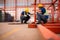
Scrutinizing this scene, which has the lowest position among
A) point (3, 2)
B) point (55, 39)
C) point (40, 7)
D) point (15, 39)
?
point (15, 39)

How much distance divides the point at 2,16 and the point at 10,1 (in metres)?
3.36

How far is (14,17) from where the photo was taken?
1620 centimetres

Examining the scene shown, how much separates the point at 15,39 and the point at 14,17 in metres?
11.7

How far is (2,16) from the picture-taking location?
15.0 m

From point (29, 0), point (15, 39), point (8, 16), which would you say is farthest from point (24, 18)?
point (15, 39)

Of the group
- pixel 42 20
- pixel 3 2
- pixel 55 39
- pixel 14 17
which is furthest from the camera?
pixel 3 2

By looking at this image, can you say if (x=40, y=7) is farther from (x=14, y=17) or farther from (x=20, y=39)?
(x=14, y=17)

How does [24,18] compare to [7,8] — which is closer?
[24,18]

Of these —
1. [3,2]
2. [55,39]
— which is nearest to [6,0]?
[3,2]

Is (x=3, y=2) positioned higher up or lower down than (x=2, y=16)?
higher up

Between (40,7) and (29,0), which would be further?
(29,0)

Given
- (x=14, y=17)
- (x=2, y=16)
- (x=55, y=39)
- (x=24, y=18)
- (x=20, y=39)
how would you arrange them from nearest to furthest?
(x=55, y=39) < (x=20, y=39) < (x=24, y=18) < (x=2, y=16) < (x=14, y=17)

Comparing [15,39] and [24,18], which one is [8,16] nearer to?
[24,18]

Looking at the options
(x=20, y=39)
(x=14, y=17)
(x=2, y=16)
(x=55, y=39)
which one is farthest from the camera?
(x=14, y=17)
